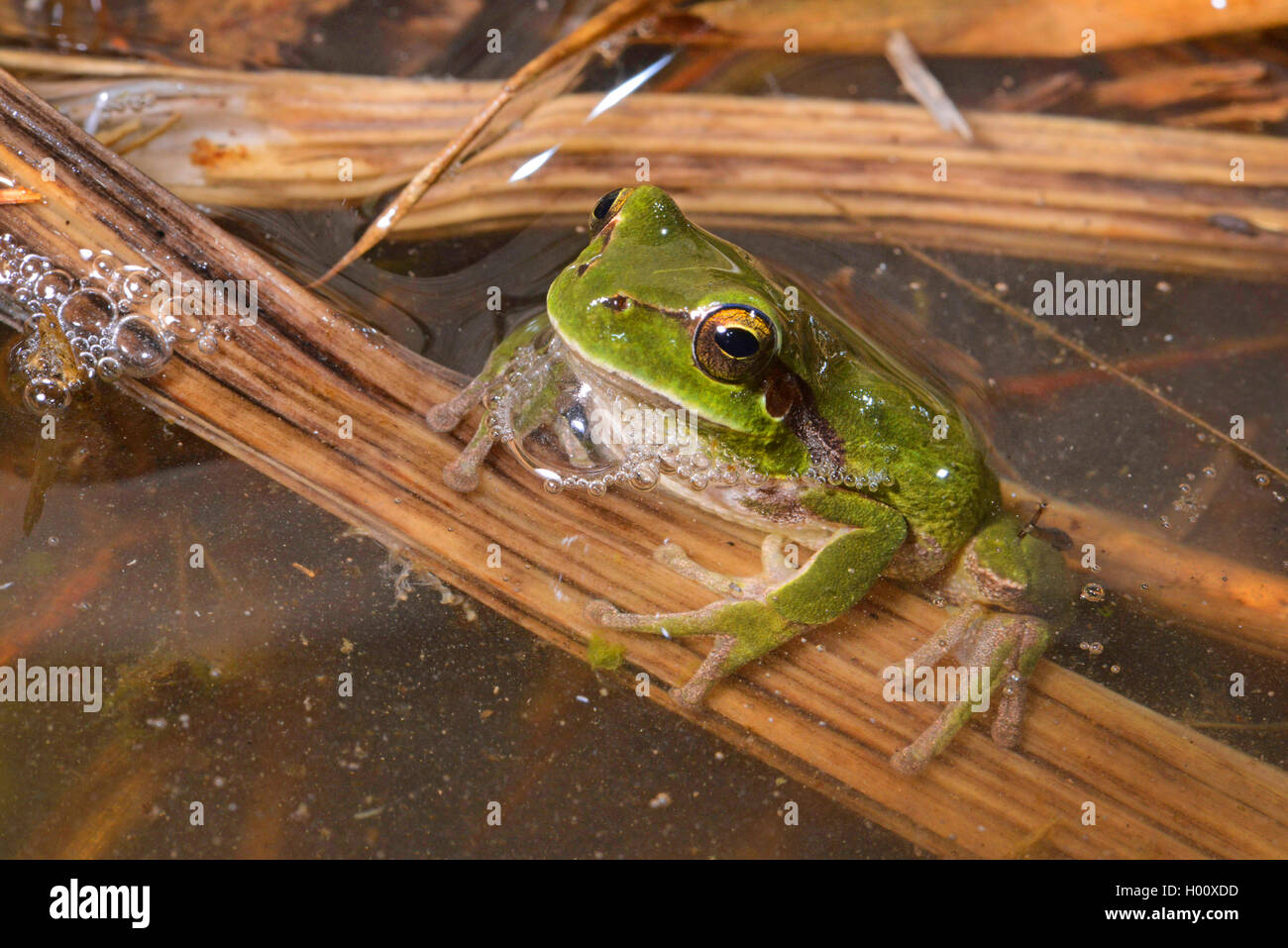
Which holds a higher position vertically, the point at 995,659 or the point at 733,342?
the point at 733,342

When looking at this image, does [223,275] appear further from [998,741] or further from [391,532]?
[998,741]

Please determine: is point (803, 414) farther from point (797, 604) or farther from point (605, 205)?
point (605, 205)

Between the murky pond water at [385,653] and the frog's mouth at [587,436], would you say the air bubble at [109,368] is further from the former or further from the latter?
the frog's mouth at [587,436]

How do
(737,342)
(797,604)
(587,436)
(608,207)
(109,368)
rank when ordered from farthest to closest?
(587,436) < (109,368) < (797,604) < (608,207) < (737,342)

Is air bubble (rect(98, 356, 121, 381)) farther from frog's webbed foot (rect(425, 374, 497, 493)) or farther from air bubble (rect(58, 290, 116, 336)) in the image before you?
frog's webbed foot (rect(425, 374, 497, 493))

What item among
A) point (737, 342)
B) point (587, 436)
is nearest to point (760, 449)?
point (737, 342)

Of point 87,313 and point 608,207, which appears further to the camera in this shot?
point 87,313

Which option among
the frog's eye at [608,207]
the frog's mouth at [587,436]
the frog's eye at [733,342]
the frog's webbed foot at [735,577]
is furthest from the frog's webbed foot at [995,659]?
the frog's eye at [608,207]
